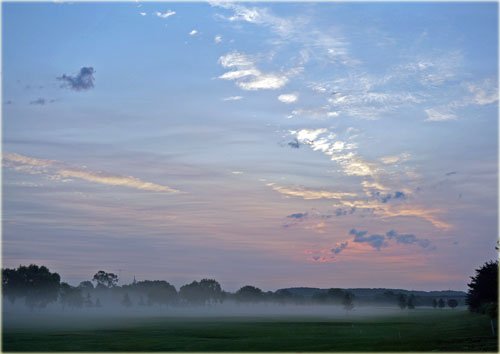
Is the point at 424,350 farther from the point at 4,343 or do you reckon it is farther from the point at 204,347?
the point at 4,343

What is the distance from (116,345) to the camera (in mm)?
73188

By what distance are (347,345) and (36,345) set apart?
35.2 metres

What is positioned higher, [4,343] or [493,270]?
[493,270]

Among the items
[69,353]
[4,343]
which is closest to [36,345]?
[4,343]

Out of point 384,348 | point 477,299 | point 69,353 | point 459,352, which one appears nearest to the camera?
point 459,352

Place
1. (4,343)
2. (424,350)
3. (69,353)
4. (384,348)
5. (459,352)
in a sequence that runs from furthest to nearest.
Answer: (4,343) < (69,353) < (384,348) < (424,350) < (459,352)

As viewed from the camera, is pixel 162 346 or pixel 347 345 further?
pixel 162 346

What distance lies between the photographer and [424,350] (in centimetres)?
5353

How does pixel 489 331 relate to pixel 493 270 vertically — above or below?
below

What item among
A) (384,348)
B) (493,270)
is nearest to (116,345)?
(384,348)

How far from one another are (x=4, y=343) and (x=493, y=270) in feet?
217

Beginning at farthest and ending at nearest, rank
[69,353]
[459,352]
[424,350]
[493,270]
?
[493,270]
[69,353]
[424,350]
[459,352]

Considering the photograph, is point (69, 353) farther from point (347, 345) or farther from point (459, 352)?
point (459, 352)

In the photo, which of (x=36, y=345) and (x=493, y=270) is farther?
(x=493, y=270)
